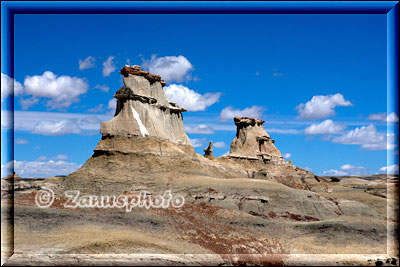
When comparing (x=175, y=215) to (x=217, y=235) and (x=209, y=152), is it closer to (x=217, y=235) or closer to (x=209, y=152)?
(x=217, y=235)

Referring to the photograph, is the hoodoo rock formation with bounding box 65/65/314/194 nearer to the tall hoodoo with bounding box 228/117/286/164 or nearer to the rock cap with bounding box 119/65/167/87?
the rock cap with bounding box 119/65/167/87

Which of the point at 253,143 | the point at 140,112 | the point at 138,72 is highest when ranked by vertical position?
the point at 138,72

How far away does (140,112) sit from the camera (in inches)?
2285

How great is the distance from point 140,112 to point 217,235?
96.8ft

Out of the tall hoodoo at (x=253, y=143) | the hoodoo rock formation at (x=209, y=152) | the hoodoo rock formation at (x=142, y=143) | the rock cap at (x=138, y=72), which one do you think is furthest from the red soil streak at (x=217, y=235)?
the tall hoodoo at (x=253, y=143)

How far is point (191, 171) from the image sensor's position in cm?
5522

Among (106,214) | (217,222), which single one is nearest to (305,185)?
(217,222)

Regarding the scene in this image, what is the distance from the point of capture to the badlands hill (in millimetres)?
24484

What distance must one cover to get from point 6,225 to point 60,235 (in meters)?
11.1

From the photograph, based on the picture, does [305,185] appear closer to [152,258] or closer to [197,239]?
[197,239]

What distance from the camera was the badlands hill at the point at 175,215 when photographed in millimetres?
24484

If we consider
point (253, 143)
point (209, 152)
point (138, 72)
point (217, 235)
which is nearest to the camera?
point (217, 235)

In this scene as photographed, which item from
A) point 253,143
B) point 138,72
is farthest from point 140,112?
point 253,143

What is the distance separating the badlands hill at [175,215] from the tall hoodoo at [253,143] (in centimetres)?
893
